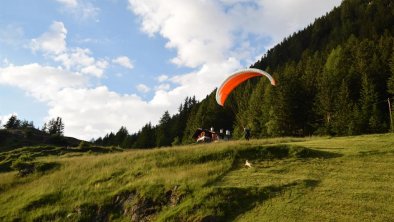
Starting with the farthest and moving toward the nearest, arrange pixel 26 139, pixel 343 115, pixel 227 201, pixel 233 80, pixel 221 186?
pixel 26 139 < pixel 343 115 < pixel 233 80 < pixel 221 186 < pixel 227 201

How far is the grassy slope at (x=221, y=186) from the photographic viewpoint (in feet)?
65.4

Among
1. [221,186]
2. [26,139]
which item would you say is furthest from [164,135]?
[221,186]

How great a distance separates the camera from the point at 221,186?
77.7ft

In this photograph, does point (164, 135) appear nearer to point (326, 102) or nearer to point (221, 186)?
point (326, 102)

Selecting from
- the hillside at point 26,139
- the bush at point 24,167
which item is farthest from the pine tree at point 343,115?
the hillside at point 26,139

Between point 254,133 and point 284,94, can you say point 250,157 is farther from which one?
point 254,133

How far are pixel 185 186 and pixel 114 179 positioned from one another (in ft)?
26.0

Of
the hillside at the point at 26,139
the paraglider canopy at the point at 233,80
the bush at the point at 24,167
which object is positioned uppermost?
the hillside at the point at 26,139

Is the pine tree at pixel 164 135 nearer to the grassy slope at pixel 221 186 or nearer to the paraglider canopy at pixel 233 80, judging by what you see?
the paraglider canopy at pixel 233 80

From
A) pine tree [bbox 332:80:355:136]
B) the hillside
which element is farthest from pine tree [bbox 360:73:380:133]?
the hillside

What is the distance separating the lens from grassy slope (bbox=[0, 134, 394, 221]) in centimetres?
1994

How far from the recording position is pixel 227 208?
20938mm

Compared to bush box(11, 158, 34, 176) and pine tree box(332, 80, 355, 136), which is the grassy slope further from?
pine tree box(332, 80, 355, 136)

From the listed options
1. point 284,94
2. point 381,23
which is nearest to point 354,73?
point 284,94
